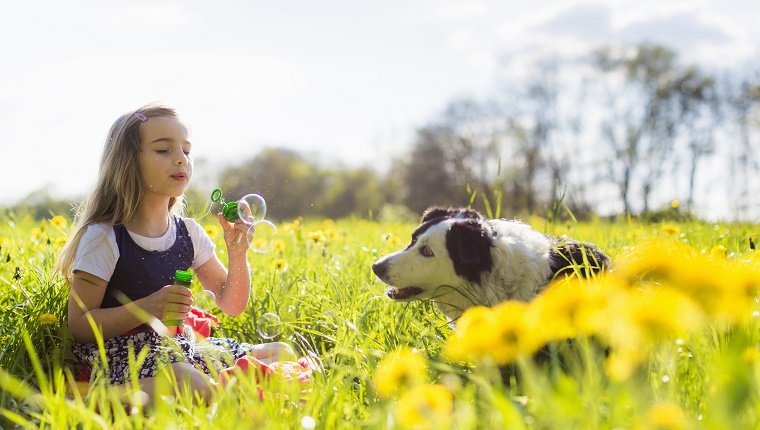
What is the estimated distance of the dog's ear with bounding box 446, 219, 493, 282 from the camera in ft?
8.77

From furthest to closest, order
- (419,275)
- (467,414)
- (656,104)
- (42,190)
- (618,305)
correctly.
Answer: (656,104) < (42,190) < (419,275) < (467,414) < (618,305)

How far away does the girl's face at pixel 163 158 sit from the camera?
9.78 ft

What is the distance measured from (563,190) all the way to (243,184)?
67.9 inches

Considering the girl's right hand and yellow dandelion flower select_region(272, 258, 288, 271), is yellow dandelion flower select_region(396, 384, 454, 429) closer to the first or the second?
the girl's right hand

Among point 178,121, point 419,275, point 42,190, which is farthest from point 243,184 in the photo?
point 42,190

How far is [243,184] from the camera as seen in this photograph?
3525mm

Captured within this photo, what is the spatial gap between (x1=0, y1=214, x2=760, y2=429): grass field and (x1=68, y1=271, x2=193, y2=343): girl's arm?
0.58ft

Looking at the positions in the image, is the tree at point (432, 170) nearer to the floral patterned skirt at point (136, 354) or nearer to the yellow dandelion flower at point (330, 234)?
the yellow dandelion flower at point (330, 234)

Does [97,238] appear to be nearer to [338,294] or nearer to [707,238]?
[338,294]

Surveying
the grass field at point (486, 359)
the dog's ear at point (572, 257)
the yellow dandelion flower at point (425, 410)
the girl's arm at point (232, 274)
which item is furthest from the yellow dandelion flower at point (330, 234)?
the yellow dandelion flower at point (425, 410)

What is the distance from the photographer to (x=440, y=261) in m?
2.76

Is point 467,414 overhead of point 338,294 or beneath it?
overhead

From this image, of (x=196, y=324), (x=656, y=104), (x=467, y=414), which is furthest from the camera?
(x=656, y=104)

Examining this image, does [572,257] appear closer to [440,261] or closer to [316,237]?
[440,261]
